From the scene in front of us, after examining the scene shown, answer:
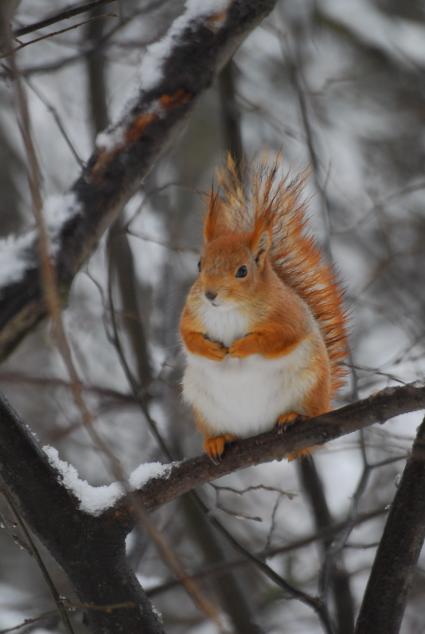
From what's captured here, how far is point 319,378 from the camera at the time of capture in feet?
6.63

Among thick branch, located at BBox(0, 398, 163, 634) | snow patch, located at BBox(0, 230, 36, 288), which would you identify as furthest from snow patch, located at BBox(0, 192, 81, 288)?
thick branch, located at BBox(0, 398, 163, 634)

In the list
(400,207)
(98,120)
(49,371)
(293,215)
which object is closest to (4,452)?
(293,215)

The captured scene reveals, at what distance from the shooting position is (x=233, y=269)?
1985mm

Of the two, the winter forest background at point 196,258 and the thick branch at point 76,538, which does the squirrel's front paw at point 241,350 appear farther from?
the winter forest background at point 196,258

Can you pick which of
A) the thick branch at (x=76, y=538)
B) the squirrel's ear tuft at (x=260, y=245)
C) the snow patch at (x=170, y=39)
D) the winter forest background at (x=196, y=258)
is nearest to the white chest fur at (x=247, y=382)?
the squirrel's ear tuft at (x=260, y=245)

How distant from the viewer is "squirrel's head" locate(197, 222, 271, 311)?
6.43 feet

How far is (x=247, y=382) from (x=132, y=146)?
58 centimetres

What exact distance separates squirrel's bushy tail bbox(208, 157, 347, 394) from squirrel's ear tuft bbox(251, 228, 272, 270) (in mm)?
73

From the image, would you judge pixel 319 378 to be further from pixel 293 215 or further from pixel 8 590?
pixel 8 590

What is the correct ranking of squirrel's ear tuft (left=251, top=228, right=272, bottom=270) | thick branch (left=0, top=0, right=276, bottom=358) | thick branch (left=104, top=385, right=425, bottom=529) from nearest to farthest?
thick branch (left=0, top=0, right=276, bottom=358) < thick branch (left=104, top=385, right=425, bottom=529) < squirrel's ear tuft (left=251, top=228, right=272, bottom=270)

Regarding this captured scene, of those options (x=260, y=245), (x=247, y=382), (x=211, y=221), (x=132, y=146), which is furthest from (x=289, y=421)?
(x=132, y=146)

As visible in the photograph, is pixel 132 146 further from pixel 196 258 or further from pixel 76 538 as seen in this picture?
pixel 196 258

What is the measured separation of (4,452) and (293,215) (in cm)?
97

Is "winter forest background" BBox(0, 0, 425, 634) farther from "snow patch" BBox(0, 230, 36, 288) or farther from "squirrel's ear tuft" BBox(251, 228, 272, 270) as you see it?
"snow patch" BBox(0, 230, 36, 288)
